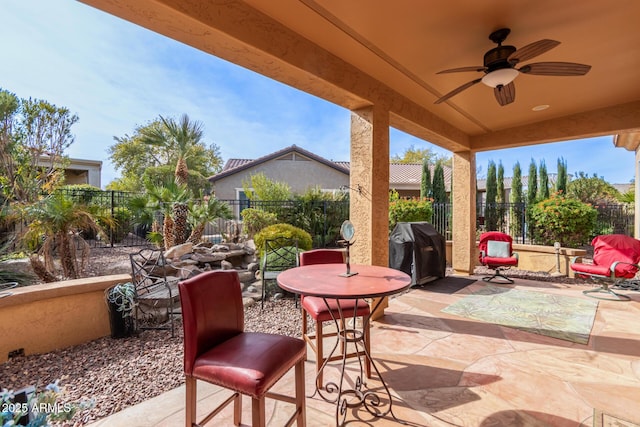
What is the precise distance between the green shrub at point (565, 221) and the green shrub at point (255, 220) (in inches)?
252

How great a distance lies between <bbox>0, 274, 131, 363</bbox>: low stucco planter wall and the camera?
2438 mm

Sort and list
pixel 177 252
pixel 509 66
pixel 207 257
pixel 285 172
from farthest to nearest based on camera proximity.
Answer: pixel 285 172
pixel 177 252
pixel 207 257
pixel 509 66

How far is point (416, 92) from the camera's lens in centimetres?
374

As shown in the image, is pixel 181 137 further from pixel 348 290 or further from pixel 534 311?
pixel 534 311

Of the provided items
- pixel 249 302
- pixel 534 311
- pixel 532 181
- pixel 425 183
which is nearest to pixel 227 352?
pixel 249 302

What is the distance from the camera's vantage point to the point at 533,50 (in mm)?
2240

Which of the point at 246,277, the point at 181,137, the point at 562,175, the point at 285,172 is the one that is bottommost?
the point at 246,277

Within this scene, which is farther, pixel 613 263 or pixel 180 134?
pixel 180 134

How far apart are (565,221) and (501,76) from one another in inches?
214

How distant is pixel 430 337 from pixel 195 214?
5.97m

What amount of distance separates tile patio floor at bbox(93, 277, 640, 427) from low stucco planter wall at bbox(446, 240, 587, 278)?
101 inches

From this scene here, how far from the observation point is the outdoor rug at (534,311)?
3.25m

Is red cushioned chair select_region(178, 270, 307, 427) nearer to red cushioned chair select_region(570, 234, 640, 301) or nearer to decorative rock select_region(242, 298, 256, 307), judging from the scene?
decorative rock select_region(242, 298, 256, 307)

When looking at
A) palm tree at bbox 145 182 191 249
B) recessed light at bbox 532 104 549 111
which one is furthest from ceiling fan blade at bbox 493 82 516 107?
palm tree at bbox 145 182 191 249
